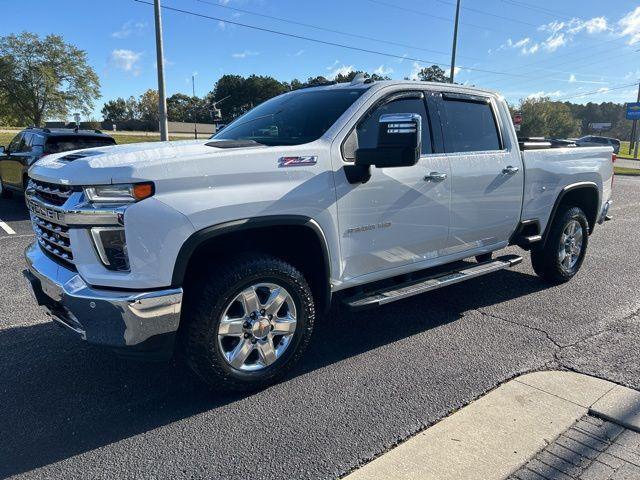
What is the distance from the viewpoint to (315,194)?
129 inches

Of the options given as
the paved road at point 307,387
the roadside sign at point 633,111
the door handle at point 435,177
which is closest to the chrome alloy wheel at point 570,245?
the paved road at point 307,387

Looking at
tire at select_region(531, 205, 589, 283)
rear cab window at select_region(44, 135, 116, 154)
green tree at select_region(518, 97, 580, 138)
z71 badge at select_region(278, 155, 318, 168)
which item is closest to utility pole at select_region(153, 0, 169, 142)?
rear cab window at select_region(44, 135, 116, 154)

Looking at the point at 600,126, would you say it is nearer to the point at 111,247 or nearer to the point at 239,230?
the point at 239,230

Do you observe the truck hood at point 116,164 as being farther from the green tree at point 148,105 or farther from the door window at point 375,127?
the green tree at point 148,105

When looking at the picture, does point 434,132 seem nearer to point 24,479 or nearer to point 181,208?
point 181,208

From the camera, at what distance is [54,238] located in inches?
124

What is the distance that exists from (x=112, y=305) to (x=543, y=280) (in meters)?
4.78

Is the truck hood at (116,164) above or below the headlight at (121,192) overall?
above

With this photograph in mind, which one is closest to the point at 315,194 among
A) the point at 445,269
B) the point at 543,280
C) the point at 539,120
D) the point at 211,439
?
the point at 211,439

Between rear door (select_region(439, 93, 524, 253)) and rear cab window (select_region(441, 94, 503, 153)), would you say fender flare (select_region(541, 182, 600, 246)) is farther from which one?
rear cab window (select_region(441, 94, 503, 153))

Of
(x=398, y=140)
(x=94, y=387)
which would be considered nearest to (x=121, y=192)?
(x=94, y=387)

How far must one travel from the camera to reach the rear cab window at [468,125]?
438 centimetres

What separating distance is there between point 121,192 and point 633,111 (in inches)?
2173

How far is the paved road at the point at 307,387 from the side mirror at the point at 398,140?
4.92 feet
